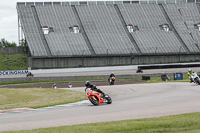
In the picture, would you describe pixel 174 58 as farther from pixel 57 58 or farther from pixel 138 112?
pixel 138 112

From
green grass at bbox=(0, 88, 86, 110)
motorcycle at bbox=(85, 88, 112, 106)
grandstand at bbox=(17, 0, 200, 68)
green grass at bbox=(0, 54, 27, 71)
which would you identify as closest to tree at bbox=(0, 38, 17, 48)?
grandstand at bbox=(17, 0, 200, 68)

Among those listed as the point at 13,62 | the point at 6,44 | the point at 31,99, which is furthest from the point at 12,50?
the point at 6,44

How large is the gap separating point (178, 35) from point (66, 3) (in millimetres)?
28600

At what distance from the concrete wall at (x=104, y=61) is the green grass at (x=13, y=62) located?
6.66 ft

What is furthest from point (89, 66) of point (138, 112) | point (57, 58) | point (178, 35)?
point (138, 112)

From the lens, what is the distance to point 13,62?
66.9 meters

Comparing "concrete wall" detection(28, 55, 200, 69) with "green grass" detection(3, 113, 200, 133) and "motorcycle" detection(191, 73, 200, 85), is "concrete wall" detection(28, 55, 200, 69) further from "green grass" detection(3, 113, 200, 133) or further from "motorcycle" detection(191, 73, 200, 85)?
"green grass" detection(3, 113, 200, 133)

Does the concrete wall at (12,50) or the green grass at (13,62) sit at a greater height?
the concrete wall at (12,50)

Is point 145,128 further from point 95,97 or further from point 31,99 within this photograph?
point 31,99

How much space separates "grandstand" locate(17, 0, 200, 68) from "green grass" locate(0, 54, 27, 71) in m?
2.56

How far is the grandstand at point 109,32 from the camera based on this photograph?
229 feet

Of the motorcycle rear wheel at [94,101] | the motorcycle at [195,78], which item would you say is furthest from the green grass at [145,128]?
the motorcycle at [195,78]

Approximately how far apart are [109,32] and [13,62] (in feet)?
74.8

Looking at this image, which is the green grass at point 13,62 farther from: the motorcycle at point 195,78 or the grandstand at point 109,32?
the motorcycle at point 195,78
